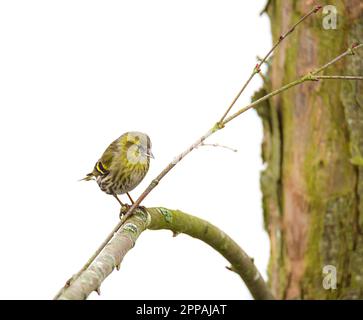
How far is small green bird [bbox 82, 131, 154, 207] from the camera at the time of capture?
Answer: 10.5 ft

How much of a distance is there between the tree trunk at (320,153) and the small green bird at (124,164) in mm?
1338

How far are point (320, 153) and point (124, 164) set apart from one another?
4.66 feet

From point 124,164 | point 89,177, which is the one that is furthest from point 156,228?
point 89,177

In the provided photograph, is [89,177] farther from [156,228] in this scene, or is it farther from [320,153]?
[320,153]

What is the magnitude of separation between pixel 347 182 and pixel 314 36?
832 mm

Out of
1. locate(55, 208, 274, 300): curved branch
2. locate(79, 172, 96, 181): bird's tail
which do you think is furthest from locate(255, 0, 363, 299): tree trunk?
locate(79, 172, 96, 181): bird's tail

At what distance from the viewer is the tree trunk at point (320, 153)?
418cm

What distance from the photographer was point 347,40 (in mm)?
4176

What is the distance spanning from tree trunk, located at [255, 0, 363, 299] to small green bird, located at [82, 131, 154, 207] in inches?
52.7

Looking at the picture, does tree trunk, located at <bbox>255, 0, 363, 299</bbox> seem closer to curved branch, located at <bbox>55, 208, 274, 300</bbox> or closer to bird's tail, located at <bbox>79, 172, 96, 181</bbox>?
curved branch, located at <bbox>55, 208, 274, 300</bbox>

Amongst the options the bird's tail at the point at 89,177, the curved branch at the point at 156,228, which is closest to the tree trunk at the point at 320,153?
the curved branch at the point at 156,228

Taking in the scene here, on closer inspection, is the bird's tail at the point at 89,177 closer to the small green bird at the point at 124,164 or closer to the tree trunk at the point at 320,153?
the small green bird at the point at 124,164
